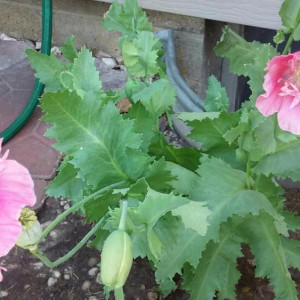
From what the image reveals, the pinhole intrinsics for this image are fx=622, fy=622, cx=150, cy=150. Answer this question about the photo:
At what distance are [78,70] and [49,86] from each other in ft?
0.66

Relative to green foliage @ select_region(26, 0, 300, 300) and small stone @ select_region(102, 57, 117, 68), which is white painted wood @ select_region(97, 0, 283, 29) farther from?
green foliage @ select_region(26, 0, 300, 300)

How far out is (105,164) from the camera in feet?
3.96

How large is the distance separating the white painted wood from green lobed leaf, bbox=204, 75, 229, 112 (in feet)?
1.84

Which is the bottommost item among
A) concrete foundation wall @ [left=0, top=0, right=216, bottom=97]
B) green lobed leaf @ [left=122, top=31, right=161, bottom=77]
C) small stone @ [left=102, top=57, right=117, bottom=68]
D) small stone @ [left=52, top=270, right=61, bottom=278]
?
small stone @ [left=52, top=270, right=61, bottom=278]

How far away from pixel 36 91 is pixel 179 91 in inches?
21.0

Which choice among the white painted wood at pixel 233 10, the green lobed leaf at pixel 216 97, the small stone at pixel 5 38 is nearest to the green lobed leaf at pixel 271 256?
the green lobed leaf at pixel 216 97

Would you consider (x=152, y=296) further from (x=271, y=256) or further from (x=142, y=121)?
(x=142, y=121)

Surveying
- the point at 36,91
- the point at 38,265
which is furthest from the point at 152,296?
the point at 36,91

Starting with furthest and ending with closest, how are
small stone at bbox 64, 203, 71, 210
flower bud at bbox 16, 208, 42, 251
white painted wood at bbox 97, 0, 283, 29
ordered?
1. white painted wood at bbox 97, 0, 283, 29
2. small stone at bbox 64, 203, 71, 210
3. flower bud at bbox 16, 208, 42, 251

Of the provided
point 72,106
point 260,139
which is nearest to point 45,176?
point 72,106

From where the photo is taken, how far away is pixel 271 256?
1.32 metres

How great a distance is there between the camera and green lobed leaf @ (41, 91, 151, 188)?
3.81 ft

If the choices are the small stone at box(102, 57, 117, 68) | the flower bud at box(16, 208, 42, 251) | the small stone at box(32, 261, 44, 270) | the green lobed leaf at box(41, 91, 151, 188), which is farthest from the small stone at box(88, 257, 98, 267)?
the small stone at box(102, 57, 117, 68)

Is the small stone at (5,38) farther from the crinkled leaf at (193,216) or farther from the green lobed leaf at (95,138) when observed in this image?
the crinkled leaf at (193,216)
